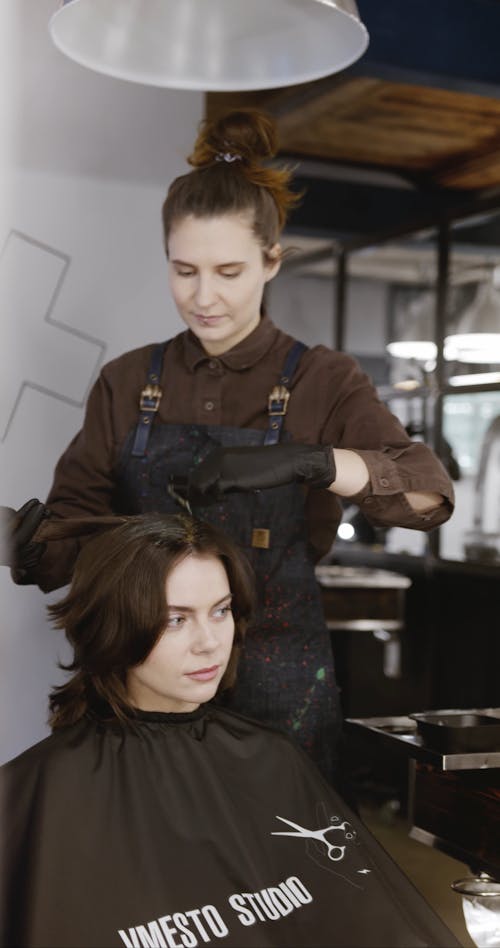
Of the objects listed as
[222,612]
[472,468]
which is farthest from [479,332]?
[222,612]

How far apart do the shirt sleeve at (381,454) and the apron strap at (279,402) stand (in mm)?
88

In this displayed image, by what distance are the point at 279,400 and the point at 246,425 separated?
89mm

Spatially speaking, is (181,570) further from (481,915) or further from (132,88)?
(132,88)

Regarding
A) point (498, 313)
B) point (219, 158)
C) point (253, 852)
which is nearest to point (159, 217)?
point (219, 158)

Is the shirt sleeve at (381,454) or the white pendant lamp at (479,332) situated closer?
the shirt sleeve at (381,454)

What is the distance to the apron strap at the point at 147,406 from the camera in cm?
223

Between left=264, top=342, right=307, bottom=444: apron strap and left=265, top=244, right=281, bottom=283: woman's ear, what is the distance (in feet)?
0.59

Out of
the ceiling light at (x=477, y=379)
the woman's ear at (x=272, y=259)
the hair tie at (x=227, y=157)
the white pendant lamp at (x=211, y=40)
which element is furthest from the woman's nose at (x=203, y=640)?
the ceiling light at (x=477, y=379)

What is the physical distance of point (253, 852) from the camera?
1837 millimetres

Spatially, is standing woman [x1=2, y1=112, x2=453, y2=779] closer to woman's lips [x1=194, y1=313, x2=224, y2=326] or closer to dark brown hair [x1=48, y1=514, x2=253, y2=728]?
woman's lips [x1=194, y1=313, x2=224, y2=326]

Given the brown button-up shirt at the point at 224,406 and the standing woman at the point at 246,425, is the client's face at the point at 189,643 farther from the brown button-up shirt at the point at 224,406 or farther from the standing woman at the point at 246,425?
the brown button-up shirt at the point at 224,406

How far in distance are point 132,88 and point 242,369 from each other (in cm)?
108

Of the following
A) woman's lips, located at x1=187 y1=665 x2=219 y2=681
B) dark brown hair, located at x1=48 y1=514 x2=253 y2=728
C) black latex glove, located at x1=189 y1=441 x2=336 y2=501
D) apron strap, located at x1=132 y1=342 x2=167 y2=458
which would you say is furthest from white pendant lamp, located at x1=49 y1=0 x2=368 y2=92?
woman's lips, located at x1=187 y1=665 x2=219 y2=681

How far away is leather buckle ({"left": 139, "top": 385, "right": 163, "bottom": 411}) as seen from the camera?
7.39 feet
